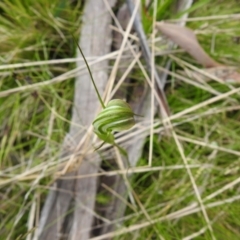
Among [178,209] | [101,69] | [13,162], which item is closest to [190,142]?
[178,209]

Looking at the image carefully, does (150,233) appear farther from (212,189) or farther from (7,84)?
(7,84)

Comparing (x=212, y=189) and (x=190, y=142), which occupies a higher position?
(x=190, y=142)

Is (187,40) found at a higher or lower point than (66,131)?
higher

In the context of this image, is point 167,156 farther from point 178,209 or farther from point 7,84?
point 7,84

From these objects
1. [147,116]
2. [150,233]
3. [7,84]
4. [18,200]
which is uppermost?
[7,84]
